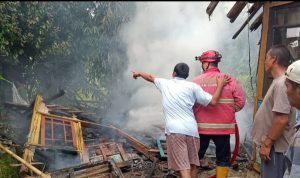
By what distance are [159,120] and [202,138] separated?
5684mm

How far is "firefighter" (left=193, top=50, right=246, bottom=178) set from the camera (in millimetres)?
4438

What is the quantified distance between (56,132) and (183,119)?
3256 mm

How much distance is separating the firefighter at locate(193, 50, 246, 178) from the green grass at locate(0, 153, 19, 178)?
313 cm

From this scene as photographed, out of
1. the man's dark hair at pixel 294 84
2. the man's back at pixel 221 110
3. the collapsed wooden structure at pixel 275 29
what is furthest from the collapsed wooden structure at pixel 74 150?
the man's dark hair at pixel 294 84

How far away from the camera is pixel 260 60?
5.85 meters

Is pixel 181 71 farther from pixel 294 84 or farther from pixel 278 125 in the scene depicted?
pixel 294 84

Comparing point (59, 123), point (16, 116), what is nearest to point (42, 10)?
point (16, 116)

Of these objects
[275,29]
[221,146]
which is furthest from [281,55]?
[275,29]

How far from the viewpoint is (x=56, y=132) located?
21.6 ft

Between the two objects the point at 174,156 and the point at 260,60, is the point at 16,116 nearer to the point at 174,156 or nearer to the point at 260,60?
the point at 174,156

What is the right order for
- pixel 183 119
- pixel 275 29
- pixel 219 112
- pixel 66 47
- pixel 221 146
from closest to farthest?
pixel 183 119 < pixel 219 112 < pixel 221 146 < pixel 275 29 < pixel 66 47

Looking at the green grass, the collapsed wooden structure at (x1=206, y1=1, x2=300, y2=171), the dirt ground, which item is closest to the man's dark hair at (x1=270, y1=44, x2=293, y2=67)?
the collapsed wooden structure at (x1=206, y1=1, x2=300, y2=171)

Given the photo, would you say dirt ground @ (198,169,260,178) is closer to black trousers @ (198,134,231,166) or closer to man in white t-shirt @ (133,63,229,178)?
black trousers @ (198,134,231,166)

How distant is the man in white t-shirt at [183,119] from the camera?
4332 millimetres
